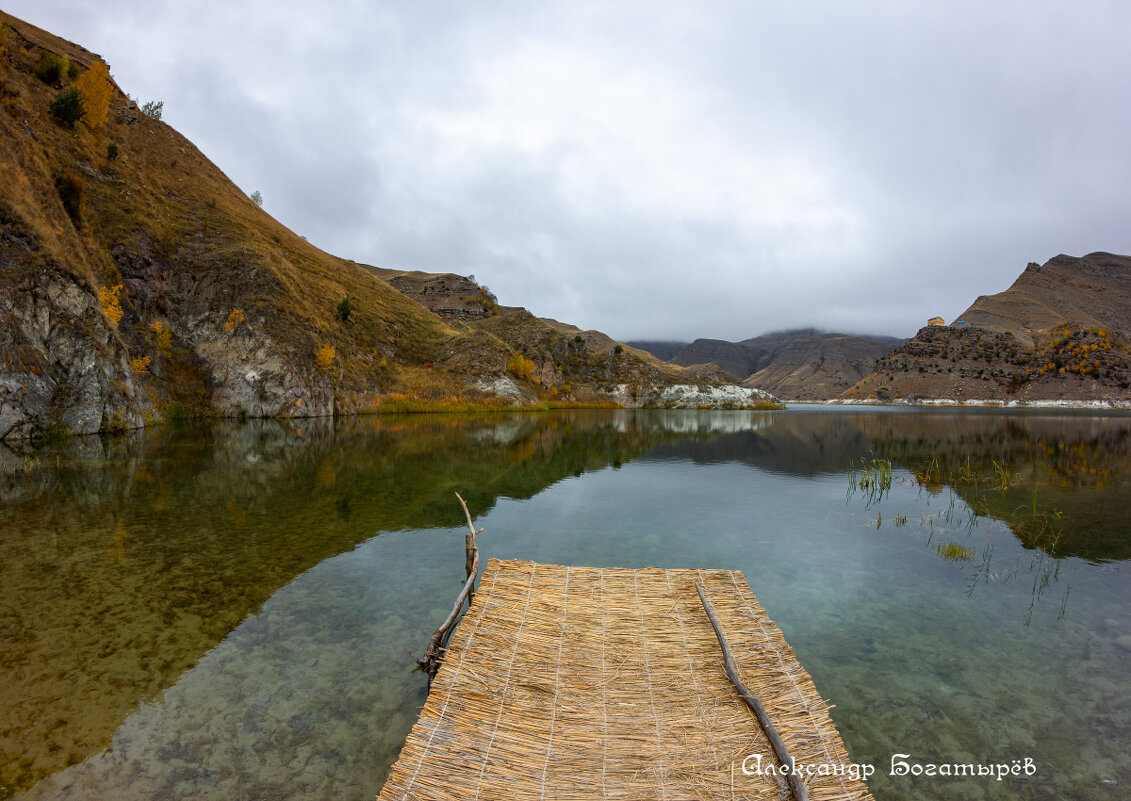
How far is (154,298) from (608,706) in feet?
243

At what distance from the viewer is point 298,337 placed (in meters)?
64.2

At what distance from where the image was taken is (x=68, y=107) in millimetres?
54344

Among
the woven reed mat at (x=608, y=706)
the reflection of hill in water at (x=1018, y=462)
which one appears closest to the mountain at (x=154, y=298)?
the woven reed mat at (x=608, y=706)

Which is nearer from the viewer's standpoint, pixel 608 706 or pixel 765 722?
pixel 765 722

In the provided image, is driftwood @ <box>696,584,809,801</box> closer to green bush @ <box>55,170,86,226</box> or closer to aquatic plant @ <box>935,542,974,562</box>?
aquatic plant @ <box>935,542,974,562</box>

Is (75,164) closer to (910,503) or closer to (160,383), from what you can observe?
(160,383)

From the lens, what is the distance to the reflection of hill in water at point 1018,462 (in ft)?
61.0

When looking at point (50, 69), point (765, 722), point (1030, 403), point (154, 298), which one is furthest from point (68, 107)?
point (1030, 403)

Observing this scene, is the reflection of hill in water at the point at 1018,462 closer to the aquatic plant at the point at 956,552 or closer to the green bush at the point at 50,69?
the aquatic plant at the point at 956,552

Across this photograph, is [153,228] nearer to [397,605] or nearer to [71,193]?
[71,193]

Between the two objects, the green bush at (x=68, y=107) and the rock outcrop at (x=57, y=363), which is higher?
the green bush at (x=68, y=107)

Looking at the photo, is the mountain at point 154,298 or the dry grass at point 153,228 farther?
the dry grass at point 153,228

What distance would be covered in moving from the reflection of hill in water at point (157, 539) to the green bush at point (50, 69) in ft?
187

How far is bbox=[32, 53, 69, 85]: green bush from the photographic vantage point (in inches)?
2240
